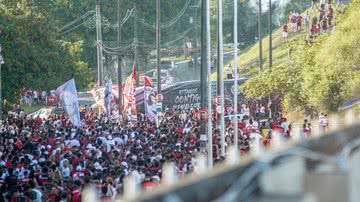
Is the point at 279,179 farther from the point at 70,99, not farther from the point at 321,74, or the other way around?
the point at 321,74

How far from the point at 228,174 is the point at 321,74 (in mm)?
31250

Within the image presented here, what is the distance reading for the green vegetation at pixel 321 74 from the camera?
102ft

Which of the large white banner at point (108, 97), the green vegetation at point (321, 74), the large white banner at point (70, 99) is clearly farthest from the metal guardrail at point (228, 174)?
the large white banner at point (108, 97)

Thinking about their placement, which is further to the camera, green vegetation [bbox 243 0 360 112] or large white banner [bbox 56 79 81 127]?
green vegetation [bbox 243 0 360 112]

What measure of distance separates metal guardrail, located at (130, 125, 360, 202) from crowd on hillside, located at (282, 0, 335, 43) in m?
36.3

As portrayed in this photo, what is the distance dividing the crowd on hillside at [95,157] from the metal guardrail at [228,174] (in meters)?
8.13

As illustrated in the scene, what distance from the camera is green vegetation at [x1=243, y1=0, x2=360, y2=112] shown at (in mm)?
31203

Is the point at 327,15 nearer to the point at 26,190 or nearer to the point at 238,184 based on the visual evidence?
the point at 26,190

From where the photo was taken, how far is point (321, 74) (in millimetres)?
34562

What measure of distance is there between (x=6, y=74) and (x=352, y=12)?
48.5 ft

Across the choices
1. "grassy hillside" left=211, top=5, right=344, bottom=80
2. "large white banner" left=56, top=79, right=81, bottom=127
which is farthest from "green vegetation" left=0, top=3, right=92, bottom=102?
"grassy hillside" left=211, top=5, right=344, bottom=80

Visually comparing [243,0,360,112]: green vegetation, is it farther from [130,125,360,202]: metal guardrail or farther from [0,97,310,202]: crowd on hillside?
[130,125,360,202]: metal guardrail

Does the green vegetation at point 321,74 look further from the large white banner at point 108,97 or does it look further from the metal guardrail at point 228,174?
the metal guardrail at point 228,174

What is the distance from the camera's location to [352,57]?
102 ft
